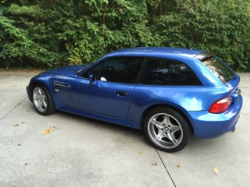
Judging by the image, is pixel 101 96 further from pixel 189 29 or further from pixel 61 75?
pixel 189 29

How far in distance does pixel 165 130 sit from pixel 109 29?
20.0 feet

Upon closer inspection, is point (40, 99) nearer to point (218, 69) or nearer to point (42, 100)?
point (42, 100)

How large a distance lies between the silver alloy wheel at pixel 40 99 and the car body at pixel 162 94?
27.1 inches

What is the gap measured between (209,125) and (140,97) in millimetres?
1017

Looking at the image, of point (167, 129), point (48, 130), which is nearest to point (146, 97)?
point (167, 129)

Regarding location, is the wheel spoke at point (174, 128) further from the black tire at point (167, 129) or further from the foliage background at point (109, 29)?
the foliage background at point (109, 29)

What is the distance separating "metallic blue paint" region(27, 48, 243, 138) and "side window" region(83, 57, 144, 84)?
0.28ft

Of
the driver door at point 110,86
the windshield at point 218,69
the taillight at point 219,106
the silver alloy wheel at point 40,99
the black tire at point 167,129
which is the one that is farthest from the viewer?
the silver alloy wheel at point 40,99

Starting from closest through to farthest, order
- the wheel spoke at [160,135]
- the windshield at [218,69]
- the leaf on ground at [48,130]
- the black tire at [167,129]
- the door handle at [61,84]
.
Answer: the black tire at [167,129] → the windshield at [218,69] → the wheel spoke at [160,135] → the leaf on ground at [48,130] → the door handle at [61,84]

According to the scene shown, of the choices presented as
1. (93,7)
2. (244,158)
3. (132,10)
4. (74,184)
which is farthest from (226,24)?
(74,184)

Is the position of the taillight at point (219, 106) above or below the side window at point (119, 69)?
below

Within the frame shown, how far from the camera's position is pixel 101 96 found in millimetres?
3725

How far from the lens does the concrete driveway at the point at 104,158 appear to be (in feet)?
8.94

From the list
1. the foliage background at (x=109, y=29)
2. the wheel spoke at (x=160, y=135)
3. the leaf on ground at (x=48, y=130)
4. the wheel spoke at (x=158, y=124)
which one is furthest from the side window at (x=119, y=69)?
the foliage background at (x=109, y=29)
